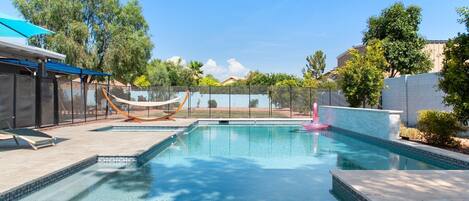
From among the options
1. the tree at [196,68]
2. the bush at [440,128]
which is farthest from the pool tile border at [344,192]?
the tree at [196,68]

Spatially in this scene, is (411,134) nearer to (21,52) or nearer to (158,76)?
(21,52)

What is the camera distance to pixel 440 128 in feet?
26.0

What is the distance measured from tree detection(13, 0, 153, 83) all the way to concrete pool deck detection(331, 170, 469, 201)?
17.3 metres

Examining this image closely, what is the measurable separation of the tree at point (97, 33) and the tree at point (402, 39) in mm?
12652

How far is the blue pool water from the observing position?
4961 mm

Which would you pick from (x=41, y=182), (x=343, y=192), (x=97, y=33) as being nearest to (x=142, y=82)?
(x=97, y=33)

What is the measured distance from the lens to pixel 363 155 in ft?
27.9

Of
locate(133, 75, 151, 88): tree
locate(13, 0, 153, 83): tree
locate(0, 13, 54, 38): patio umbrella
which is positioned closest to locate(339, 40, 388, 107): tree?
locate(0, 13, 54, 38): patio umbrella

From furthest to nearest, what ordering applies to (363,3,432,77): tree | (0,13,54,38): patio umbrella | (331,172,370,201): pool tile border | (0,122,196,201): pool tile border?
(363,3,432,77): tree, (0,13,54,38): patio umbrella, (0,122,196,201): pool tile border, (331,172,370,201): pool tile border

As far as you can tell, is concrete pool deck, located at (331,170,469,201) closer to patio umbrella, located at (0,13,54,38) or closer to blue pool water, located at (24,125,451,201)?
blue pool water, located at (24,125,451,201)

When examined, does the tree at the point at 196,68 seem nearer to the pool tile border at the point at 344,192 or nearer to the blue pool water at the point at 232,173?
the blue pool water at the point at 232,173

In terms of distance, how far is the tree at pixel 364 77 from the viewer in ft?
41.4

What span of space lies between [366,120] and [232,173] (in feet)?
20.9

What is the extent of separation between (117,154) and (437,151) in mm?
6015
